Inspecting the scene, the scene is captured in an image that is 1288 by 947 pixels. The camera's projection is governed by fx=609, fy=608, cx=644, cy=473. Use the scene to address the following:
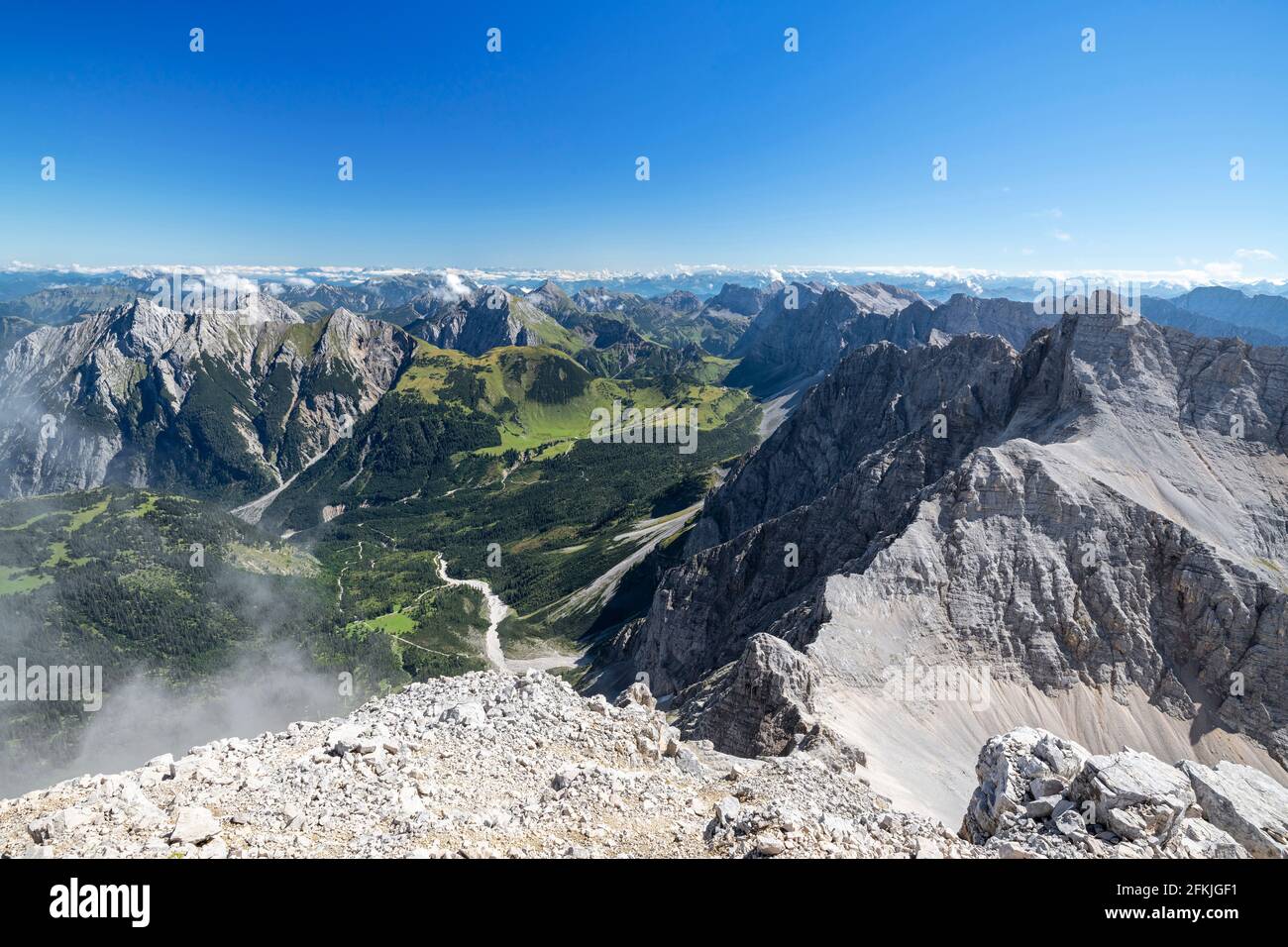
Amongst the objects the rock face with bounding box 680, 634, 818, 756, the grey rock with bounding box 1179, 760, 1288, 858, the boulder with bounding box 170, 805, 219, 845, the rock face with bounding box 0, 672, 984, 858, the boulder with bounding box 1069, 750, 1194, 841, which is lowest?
the rock face with bounding box 680, 634, 818, 756

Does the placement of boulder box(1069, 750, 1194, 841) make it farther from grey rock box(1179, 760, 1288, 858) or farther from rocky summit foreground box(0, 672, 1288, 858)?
grey rock box(1179, 760, 1288, 858)

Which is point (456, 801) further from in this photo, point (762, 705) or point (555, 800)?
point (762, 705)

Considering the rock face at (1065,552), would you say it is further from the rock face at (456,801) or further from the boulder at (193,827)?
the boulder at (193,827)

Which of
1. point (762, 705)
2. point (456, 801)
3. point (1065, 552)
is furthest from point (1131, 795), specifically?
point (1065, 552)

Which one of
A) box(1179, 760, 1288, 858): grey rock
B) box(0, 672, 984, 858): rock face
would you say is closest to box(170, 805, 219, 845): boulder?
box(0, 672, 984, 858): rock face

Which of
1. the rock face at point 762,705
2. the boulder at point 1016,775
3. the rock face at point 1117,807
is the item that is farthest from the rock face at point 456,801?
the rock face at point 762,705

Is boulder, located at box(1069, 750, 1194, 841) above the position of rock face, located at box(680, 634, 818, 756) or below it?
above
